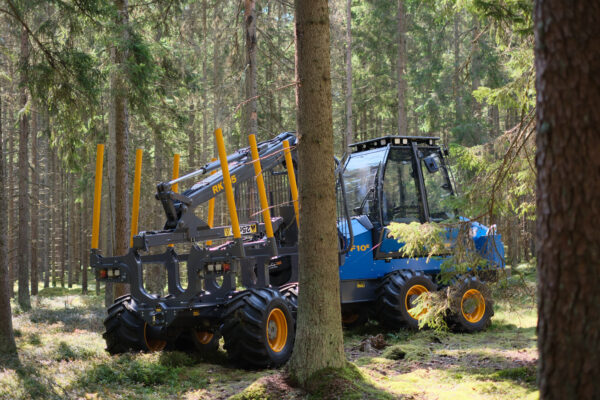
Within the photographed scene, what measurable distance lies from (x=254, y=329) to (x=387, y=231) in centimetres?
346

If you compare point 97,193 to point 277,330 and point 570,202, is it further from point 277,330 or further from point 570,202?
point 570,202

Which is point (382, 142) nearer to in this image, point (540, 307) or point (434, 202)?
point (434, 202)

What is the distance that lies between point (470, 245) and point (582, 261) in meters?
4.95

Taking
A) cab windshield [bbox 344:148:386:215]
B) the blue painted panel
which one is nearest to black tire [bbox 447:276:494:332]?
the blue painted panel

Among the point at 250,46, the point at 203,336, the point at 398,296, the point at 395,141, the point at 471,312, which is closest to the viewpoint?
the point at 203,336

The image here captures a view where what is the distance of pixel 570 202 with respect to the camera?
112 inches

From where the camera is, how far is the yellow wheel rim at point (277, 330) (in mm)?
7590

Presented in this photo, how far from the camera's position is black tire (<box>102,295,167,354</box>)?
8164 millimetres

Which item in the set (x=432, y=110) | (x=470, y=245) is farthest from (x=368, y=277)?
(x=432, y=110)

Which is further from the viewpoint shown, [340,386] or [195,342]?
[195,342]

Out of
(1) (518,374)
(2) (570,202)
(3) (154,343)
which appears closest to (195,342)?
(3) (154,343)

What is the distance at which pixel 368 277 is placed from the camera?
9.88m

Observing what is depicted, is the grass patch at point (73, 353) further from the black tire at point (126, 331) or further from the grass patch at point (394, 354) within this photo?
the grass patch at point (394, 354)

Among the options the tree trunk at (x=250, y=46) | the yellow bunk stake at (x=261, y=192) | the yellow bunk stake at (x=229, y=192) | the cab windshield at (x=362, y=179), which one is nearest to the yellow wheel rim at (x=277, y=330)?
the yellow bunk stake at (x=261, y=192)
